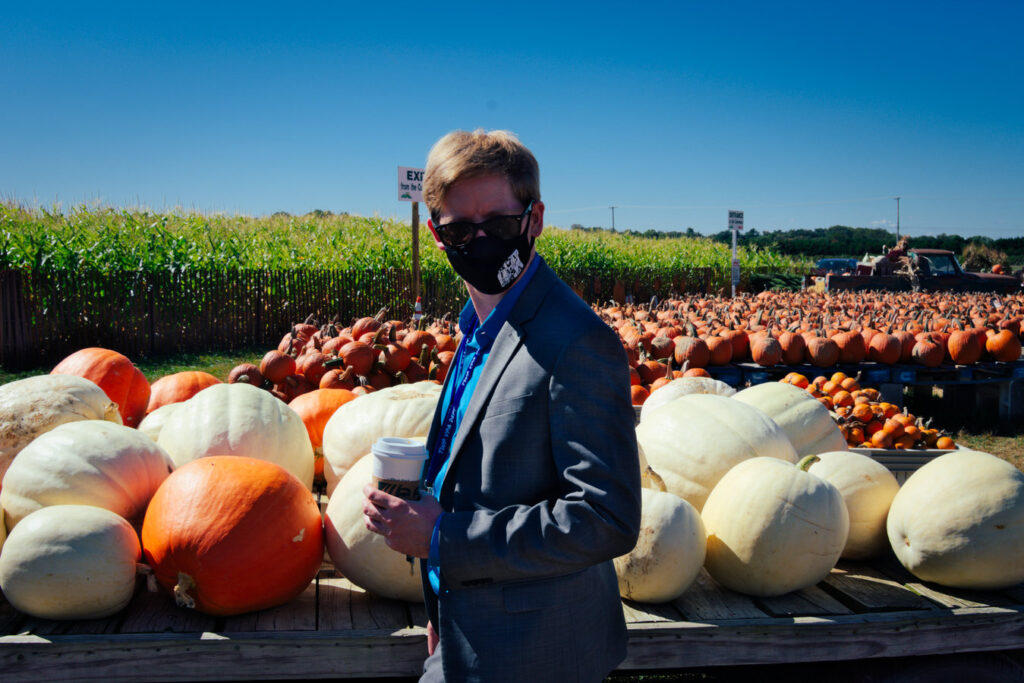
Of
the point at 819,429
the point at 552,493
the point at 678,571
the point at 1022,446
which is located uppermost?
the point at 552,493

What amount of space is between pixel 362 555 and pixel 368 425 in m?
0.85

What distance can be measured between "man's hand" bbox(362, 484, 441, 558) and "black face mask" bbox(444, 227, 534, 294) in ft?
1.45

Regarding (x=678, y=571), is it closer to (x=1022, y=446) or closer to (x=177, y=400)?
(x=177, y=400)

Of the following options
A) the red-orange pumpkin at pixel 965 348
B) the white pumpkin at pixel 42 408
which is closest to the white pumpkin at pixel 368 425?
the white pumpkin at pixel 42 408

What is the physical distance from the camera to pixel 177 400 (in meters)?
4.15

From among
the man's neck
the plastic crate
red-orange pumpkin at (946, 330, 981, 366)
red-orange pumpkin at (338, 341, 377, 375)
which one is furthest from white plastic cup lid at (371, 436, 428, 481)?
red-orange pumpkin at (946, 330, 981, 366)

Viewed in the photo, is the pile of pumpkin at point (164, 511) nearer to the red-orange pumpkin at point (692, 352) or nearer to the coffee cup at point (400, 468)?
the coffee cup at point (400, 468)

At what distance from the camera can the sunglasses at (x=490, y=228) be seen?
1.37 m

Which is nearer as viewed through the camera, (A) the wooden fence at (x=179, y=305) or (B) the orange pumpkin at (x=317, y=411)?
(B) the orange pumpkin at (x=317, y=411)

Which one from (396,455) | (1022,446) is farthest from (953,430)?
(396,455)

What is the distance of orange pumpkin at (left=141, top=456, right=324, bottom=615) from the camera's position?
7.07ft

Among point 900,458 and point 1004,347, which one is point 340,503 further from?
point 1004,347

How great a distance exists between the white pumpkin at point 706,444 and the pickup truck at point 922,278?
14.2m

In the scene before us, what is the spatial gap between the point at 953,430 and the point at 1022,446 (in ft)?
2.43
